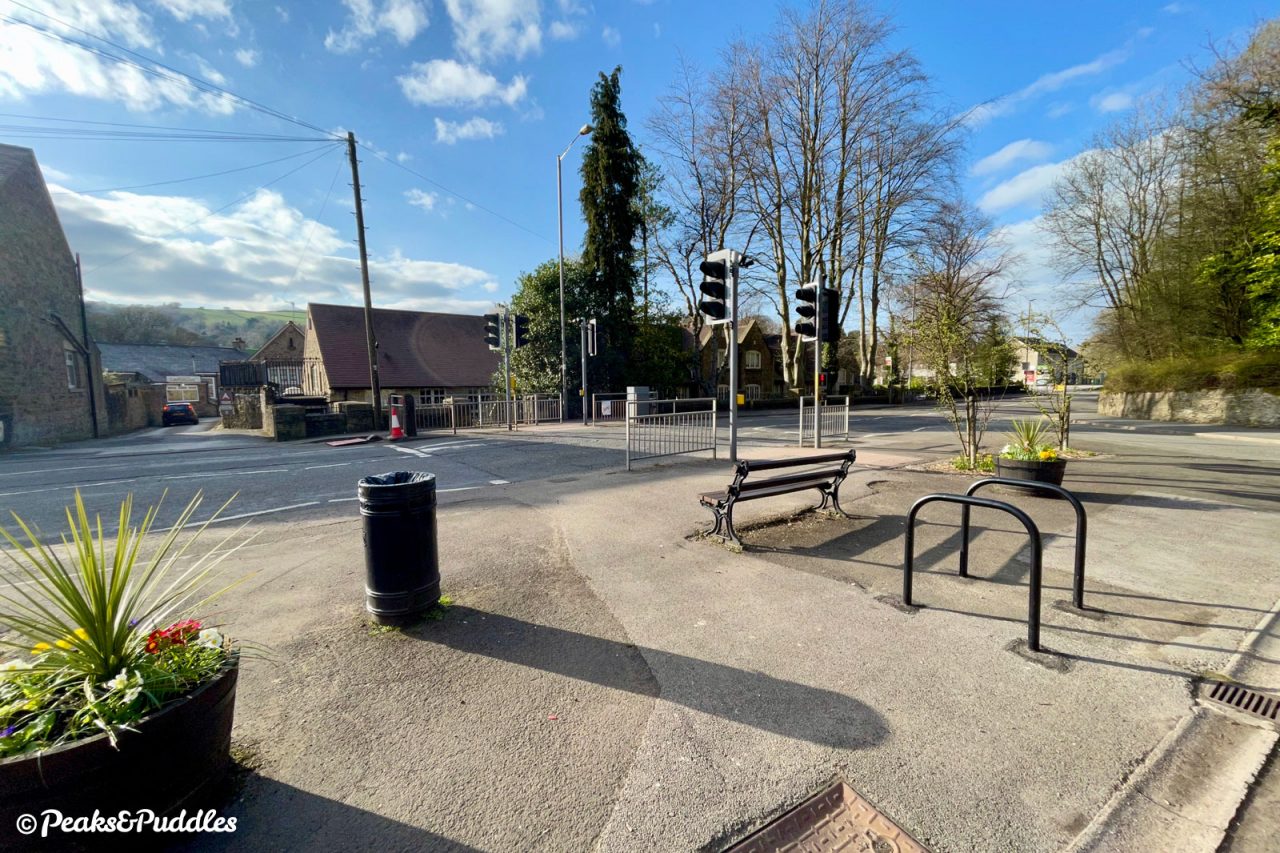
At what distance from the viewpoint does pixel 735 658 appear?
3195mm

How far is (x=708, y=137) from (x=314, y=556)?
2776cm

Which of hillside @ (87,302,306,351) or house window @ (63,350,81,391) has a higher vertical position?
hillside @ (87,302,306,351)

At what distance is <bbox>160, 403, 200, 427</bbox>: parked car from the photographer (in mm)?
37812

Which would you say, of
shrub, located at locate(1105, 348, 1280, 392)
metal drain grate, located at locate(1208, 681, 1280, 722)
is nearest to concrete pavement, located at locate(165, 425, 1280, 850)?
metal drain grate, located at locate(1208, 681, 1280, 722)

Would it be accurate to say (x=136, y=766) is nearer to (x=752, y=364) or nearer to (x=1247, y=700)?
(x=1247, y=700)

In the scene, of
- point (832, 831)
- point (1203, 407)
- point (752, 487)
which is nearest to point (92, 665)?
point (832, 831)

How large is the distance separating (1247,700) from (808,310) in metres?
8.18

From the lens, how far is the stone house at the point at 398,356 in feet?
111

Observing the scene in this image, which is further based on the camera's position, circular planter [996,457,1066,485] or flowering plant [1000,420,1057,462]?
flowering plant [1000,420,1057,462]

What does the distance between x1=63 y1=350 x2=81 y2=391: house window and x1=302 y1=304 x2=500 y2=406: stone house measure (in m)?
11.3

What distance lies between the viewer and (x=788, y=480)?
17.9ft

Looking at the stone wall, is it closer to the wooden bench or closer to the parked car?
the wooden bench

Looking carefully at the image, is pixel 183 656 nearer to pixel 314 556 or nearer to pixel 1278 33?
pixel 314 556

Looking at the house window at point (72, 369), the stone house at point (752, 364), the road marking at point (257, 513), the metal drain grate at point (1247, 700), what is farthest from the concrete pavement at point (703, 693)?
the stone house at point (752, 364)
